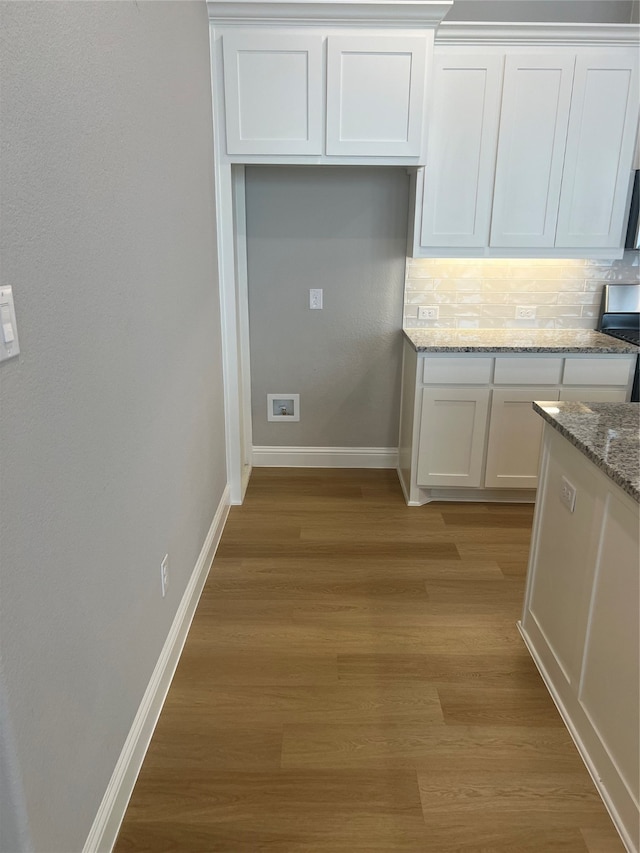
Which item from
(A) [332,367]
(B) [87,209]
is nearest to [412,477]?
(A) [332,367]

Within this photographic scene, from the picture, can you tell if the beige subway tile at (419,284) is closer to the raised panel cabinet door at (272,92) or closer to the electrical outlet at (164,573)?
the raised panel cabinet door at (272,92)

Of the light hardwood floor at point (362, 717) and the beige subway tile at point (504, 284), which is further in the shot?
the beige subway tile at point (504, 284)

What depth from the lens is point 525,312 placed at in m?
3.76

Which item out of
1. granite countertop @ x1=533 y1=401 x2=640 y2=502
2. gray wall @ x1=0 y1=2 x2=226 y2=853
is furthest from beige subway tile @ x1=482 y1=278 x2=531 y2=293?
gray wall @ x1=0 y1=2 x2=226 y2=853

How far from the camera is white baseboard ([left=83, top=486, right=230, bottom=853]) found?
60.0 inches

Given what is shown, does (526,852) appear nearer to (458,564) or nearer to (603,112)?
(458,564)

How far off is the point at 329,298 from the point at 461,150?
43.4 inches

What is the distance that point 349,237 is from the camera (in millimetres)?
3693

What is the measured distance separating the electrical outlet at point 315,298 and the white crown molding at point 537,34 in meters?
1.44

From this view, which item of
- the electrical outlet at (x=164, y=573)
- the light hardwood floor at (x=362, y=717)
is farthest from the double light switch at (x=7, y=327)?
the light hardwood floor at (x=362, y=717)

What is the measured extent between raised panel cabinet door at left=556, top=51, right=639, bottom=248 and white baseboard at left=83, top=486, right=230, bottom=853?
8.72 ft

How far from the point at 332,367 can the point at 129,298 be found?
7.61ft

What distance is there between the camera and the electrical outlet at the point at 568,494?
6.39ft

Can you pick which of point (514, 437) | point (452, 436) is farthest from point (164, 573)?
point (514, 437)
